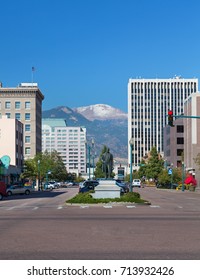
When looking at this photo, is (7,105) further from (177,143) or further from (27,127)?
(177,143)

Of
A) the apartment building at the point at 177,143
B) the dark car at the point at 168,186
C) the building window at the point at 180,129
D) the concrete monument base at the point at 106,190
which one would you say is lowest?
the dark car at the point at 168,186

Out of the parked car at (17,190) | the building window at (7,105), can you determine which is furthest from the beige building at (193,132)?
the parked car at (17,190)

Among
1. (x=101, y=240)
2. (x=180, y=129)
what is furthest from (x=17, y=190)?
(x=180, y=129)

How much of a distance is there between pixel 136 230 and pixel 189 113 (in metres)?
122

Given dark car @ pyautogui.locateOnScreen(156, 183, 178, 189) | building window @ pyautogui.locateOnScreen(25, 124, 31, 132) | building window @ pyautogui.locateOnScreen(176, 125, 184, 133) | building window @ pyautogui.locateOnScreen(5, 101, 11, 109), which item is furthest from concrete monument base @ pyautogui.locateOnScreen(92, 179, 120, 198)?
building window @ pyautogui.locateOnScreen(176, 125, 184, 133)

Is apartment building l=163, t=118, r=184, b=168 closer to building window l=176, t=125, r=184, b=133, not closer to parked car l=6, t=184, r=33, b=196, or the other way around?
building window l=176, t=125, r=184, b=133

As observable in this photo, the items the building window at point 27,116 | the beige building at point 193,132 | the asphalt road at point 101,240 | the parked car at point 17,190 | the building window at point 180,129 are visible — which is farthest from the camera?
the building window at point 180,129

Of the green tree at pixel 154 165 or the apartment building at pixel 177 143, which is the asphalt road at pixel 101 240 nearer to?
the green tree at pixel 154 165

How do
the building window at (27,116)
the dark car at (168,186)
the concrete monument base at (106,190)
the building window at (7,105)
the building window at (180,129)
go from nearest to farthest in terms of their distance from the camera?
the concrete monument base at (106,190) < the dark car at (168,186) < the building window at (7,105) < the building window at (27,116) < the building window at (180,129)

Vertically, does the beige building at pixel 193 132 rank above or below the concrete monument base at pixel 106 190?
above

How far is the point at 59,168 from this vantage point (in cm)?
14925

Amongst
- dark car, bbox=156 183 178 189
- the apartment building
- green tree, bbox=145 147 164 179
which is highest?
the apartment building
